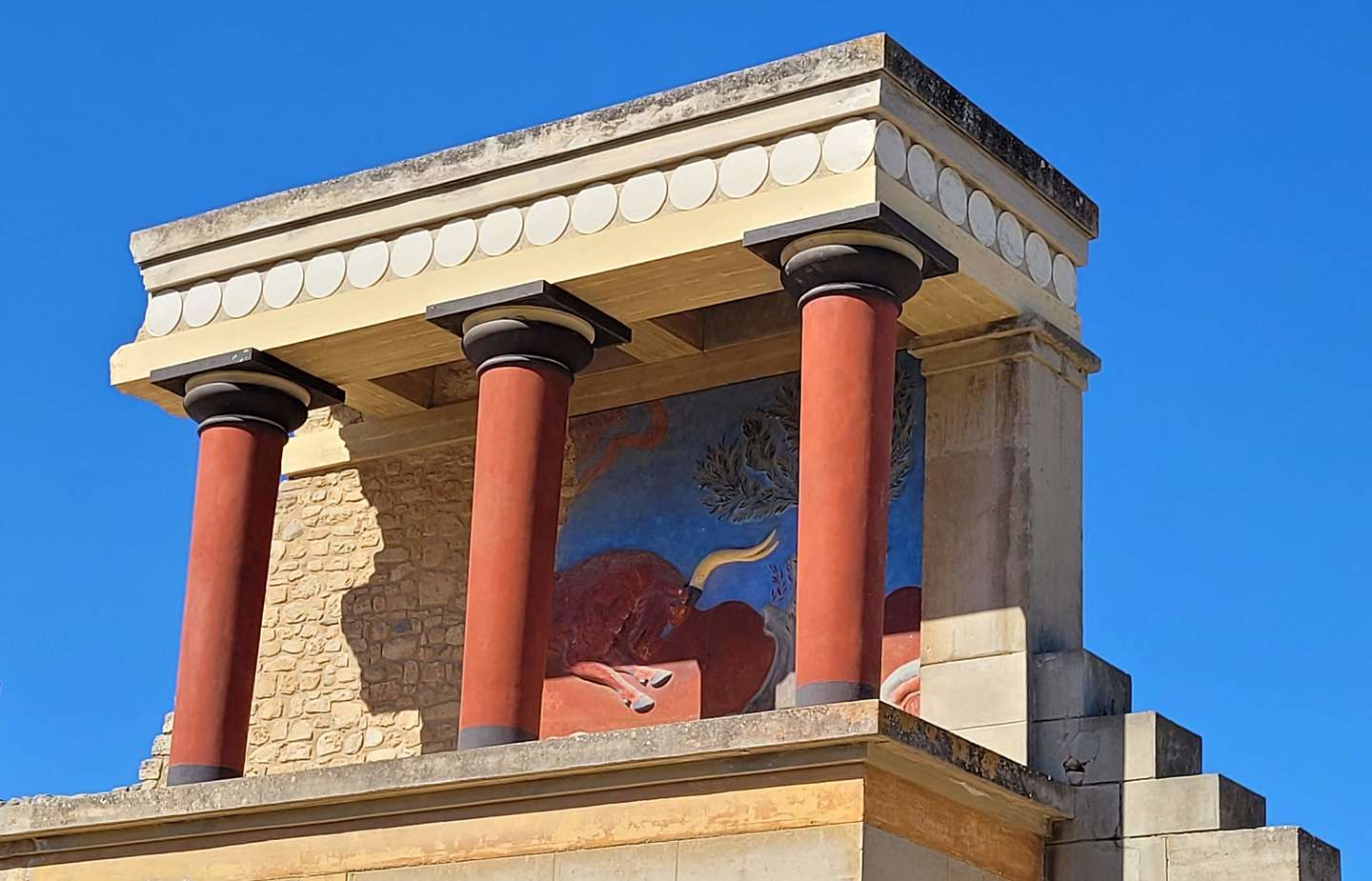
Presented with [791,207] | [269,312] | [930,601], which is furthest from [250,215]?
[930,601]

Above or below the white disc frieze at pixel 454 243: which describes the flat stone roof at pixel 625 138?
above

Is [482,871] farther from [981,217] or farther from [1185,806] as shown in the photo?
[981,217]

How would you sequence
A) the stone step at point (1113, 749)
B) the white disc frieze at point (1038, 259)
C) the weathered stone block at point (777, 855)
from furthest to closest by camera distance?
the white disc frieze at point (1038, 259)
the stone step at point (1113, 749)
the weathered stone block at point (777, 855)

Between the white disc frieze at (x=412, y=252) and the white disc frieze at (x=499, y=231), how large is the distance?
357 mm

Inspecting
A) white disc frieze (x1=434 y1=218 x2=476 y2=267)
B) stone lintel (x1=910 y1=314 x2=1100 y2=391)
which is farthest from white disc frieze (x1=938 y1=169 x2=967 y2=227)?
white disc frieze (x1=434 y1=218 x2=476 y2=267)

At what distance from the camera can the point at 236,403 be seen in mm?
13812

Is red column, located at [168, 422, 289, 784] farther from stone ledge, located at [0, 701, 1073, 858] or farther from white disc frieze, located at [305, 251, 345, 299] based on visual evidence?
white disc frieze, located at [305, 251, 345, 299]

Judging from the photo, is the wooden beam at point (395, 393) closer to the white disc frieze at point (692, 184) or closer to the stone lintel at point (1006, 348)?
the white disc frieze at point (692, 184)

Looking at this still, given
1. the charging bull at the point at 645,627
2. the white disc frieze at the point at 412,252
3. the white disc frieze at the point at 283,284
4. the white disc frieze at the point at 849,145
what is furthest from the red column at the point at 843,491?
the white disc frieze at the point at 283,284

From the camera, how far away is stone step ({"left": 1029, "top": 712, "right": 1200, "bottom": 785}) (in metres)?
11.7

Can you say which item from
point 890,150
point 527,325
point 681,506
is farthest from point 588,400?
point 890,150

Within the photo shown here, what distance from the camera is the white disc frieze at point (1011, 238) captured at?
1277 cm

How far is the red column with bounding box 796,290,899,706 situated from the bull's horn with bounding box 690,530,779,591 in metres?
2.04

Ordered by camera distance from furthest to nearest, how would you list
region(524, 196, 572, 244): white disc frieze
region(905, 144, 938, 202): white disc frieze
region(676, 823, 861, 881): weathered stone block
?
1. region(524, 196, 572, 244): white disc frieze
2. region(905, 144, 938, 202): white disc frieze
3. region(676, 823, 861, 881): weathered stone block
